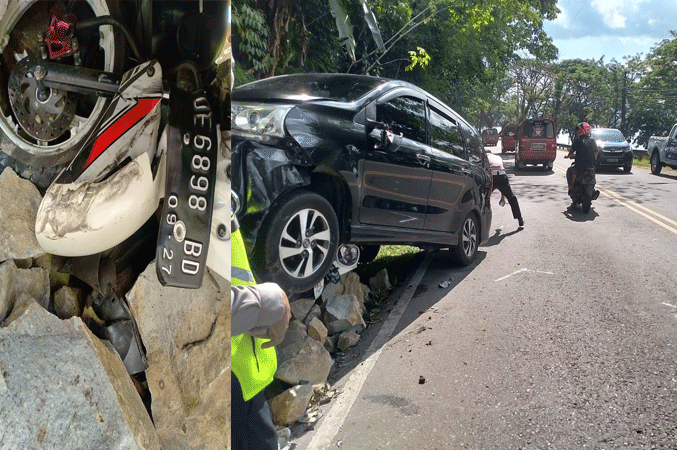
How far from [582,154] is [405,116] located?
8460 mm

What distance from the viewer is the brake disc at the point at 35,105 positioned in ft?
3.04

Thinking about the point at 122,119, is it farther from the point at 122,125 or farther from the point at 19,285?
the point at 19,285

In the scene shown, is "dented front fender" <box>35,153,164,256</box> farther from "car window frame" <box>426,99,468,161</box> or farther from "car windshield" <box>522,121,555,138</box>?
"car windshield" <box>522,121,555,138</box>

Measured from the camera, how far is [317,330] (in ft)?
11.7

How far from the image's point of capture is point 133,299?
3.46 ft

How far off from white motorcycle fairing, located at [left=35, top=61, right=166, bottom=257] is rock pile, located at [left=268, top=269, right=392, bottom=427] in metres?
1.69

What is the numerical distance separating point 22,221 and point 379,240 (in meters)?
1.94

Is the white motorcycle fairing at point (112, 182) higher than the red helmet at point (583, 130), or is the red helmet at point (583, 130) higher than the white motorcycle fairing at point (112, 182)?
the white motorcycle fairing at point (112, 182)

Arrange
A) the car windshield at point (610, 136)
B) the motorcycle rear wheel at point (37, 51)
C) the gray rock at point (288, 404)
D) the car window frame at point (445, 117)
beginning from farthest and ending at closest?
the car windshield at point (610, 136) → the car window frame at point (445, 117) → the gray rock at point (288, 404) → the motorcycle rear wheel at point (37, 51)

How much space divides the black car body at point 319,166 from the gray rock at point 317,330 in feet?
2.18

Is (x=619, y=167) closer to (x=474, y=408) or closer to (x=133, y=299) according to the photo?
(x=474, y=408)

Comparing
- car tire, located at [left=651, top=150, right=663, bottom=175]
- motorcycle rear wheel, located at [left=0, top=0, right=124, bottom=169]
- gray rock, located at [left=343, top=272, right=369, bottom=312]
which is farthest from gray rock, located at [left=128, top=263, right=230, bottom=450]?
car tire, located at [left=651, top=150, right=663, bottom=175]

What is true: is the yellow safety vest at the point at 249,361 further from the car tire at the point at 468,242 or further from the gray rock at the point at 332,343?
the car tire at the point at 468,242

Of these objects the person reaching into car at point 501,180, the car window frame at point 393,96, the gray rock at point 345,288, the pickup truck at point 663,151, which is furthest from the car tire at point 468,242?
the pickup truck at point 663,151
